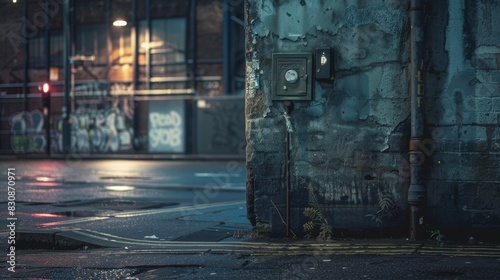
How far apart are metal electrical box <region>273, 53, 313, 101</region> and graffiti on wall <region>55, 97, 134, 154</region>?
2782 cm

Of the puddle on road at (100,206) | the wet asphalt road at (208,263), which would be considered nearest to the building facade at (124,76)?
the puddle on road at (100,206)

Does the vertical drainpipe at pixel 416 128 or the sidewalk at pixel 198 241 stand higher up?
the vertical drainpipe at pixel 416 128

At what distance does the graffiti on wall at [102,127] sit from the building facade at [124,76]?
0.18 feet

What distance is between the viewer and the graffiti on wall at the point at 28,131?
123 feet

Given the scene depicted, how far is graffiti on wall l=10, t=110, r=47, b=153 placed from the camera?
123ft

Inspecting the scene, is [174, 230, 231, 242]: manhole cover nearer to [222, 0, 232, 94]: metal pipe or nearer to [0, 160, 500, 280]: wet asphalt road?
[0, 160, 500, 280]: wet asphalt road

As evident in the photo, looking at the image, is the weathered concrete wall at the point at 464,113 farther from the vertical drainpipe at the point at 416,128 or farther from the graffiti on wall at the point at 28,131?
the graffiti on wall at the point at 28,131

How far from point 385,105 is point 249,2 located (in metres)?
2.14

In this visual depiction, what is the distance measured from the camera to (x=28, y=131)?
37688 millimetres

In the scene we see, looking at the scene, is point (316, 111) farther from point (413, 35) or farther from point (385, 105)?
point (413, 35)

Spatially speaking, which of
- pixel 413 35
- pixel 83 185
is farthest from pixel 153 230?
pixel 83 185

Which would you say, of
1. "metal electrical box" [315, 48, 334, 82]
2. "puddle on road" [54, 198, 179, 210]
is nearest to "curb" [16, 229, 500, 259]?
"metal electrical box" [315, 48, 334, 82]

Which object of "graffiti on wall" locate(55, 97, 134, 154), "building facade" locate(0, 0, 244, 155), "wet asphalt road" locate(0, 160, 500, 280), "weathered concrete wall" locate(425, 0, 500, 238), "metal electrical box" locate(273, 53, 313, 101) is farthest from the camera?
"graffiti on wall" locate(55, 97, 134, 154)

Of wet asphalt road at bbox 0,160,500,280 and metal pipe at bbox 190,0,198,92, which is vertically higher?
metal pipe at bbox 190,0,198,92
